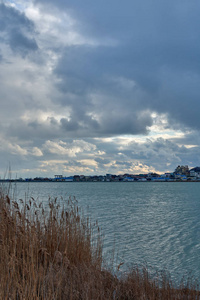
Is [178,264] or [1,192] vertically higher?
[1,192]

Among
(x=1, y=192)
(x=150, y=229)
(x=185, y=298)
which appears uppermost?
(x=1, y=192)

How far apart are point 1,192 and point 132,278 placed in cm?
377

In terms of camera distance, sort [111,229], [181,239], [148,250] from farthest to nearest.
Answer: [111,229], [181,239], [148,250]

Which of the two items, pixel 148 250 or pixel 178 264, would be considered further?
pixel 148 250

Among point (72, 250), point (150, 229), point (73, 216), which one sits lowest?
point (150, 229)

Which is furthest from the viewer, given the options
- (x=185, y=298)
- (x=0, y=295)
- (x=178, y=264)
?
(x=178, y=264)

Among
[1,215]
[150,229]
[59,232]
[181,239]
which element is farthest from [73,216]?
[150,229]

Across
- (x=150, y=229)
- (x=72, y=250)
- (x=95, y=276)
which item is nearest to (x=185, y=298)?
(x=95, y=276)

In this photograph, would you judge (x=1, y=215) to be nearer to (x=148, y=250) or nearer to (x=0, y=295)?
(x=0, y=295)

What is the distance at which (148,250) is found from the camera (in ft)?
43.4

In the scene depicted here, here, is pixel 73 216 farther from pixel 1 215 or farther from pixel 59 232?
pixel 1 215

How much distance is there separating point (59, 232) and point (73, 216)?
60 centimetres

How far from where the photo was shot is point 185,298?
5172 millimetres

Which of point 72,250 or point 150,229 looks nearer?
point 72,250
